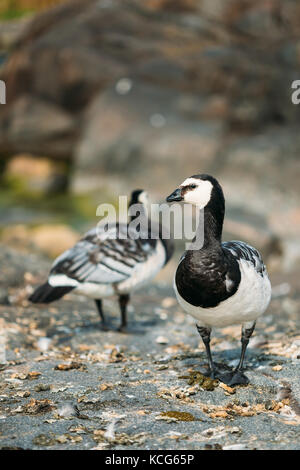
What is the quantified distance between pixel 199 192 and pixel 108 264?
2.37m

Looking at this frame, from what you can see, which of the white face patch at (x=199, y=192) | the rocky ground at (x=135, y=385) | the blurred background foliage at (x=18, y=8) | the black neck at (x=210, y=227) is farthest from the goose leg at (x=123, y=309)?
the blurred background foliage at (x=18, y=8)

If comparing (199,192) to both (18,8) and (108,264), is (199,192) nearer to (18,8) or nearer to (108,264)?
(108,264)

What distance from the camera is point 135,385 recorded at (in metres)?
5.44

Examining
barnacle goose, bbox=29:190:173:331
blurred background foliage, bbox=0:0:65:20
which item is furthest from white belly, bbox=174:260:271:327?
blurred background foliage, bbox=0:0:65:20

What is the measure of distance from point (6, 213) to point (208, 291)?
12831mm

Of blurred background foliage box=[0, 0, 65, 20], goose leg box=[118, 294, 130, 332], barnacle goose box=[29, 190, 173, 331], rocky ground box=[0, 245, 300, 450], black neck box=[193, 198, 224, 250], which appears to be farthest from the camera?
blurred background foliage box=[0, 0, 65, 20]

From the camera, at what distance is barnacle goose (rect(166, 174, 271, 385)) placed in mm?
4977

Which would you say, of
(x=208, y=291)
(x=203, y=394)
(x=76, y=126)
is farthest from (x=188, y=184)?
(x=76, y=126)

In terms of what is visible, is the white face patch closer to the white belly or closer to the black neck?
the black neck

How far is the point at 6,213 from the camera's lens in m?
17.0

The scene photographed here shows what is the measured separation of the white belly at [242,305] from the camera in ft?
16.5

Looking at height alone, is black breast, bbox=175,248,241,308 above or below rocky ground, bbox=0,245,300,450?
above

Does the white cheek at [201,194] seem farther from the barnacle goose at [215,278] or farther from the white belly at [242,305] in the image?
the white belly at [242,305]

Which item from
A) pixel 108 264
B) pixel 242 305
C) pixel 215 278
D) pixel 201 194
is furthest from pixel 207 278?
pixel 108 264
